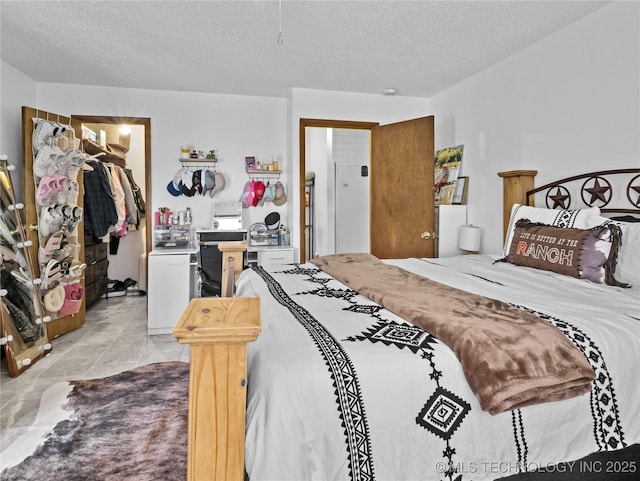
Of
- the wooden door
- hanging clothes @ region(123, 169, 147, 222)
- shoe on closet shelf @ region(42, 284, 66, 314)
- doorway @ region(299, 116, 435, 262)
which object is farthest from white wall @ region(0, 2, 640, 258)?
shoe on closet shelf @ region(42, 284, 66, 314)

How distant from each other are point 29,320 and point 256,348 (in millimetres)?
2660

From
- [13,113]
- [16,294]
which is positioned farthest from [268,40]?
[16,294]

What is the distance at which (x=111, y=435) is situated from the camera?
2.08m

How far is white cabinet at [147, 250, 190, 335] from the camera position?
3717mm

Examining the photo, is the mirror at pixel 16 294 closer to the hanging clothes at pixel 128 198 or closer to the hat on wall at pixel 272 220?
the hanging clothes at pixel 128 198

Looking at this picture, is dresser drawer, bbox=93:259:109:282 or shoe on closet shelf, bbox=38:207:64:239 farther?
dresser drawer, bbox=93:259:109:282

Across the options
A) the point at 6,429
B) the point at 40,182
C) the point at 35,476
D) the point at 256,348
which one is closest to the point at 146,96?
the point at 40,182

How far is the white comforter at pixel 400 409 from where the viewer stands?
1.00m

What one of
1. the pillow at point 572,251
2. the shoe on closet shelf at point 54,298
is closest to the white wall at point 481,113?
the pillow at point 572,251

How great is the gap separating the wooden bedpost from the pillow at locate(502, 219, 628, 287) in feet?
2.19

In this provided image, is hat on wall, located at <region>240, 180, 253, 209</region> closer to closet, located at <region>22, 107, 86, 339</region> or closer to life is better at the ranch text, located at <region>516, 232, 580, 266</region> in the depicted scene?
closet, located at <region>22, 107, 86, 339</region>

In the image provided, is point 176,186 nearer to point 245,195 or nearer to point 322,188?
point 245,195

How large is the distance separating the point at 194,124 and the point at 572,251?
3.75 m

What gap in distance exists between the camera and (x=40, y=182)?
Result: 3307 millimetres
